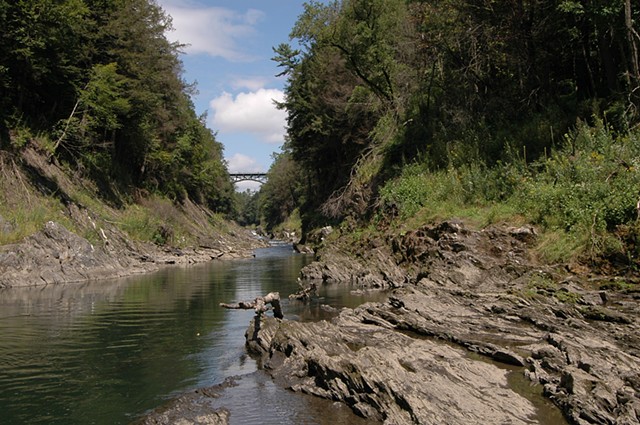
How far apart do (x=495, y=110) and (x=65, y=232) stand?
22929 millimetres

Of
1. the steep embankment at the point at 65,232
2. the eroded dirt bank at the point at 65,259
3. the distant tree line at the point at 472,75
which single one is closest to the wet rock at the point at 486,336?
the distant tree line at the point at 472,75

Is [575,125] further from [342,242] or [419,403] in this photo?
[419,403]

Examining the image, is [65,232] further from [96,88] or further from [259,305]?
[259,305]

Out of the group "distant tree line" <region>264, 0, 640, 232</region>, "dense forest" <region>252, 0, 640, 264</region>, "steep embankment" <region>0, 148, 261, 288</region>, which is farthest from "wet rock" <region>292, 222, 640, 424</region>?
"steep embankment" <region>0, 148, 261, 288</region>

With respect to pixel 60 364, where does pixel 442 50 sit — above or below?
above

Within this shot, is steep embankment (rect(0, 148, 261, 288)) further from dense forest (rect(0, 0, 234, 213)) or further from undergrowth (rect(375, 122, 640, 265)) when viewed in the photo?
undergrowth (rect(375, 122, 640, 265))

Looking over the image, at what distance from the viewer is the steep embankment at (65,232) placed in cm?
2538

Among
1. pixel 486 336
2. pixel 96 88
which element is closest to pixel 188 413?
pixel 486 336

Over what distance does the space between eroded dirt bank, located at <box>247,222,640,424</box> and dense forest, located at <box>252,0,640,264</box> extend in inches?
94.9

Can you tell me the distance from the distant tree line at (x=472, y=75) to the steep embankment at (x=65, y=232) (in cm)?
1360

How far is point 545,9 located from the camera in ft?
75.3

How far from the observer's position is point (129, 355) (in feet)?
42.1

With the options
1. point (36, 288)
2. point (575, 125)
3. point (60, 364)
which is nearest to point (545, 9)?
point (575, 125)

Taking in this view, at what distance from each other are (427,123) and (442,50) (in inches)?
198
